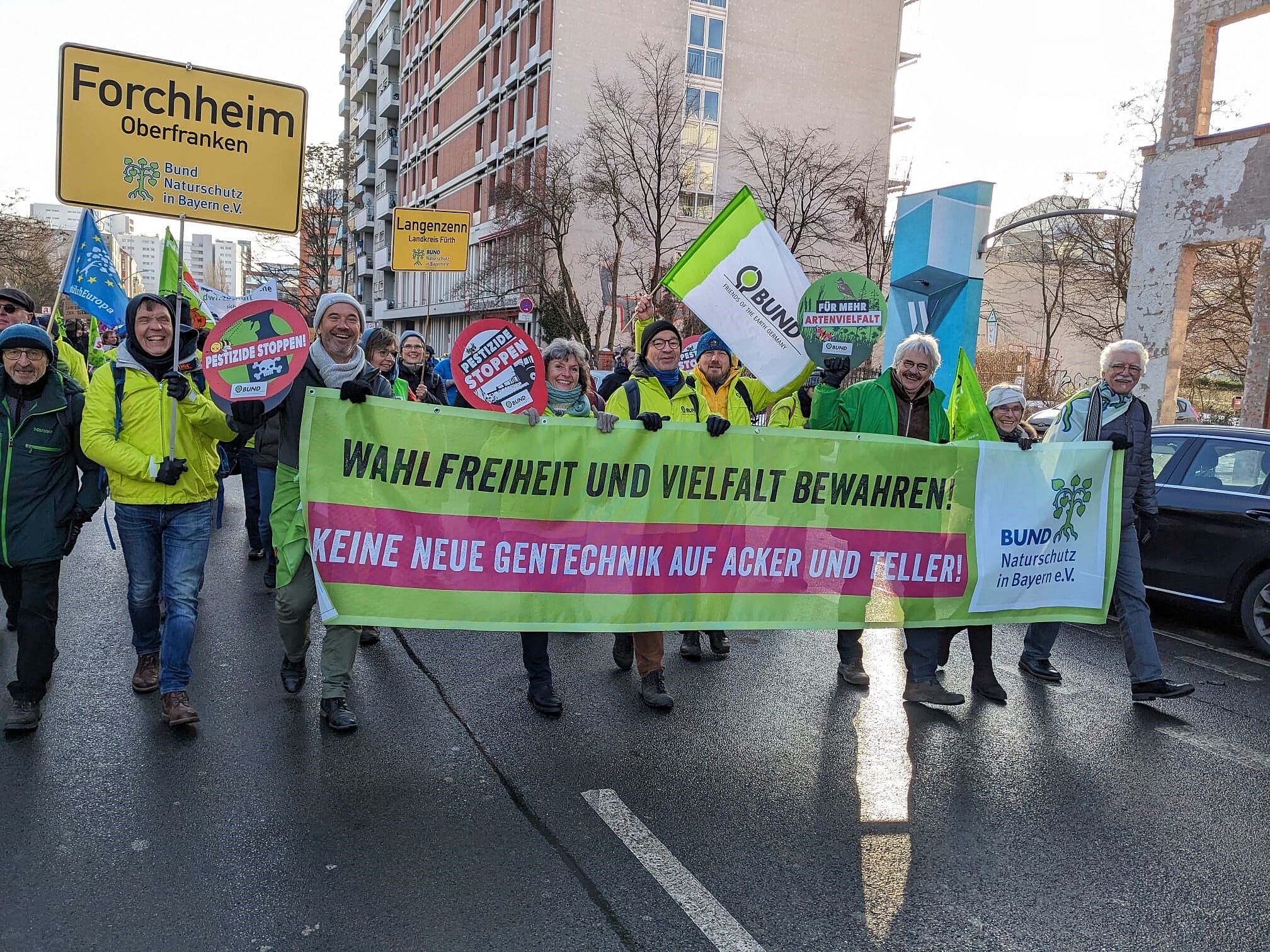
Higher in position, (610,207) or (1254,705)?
(610,207)

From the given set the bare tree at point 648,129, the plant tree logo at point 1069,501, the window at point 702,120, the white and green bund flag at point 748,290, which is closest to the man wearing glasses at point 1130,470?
the plant tree logo at point 1069,501

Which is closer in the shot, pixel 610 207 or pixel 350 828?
pixel 350 828

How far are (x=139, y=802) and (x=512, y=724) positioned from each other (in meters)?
1.72

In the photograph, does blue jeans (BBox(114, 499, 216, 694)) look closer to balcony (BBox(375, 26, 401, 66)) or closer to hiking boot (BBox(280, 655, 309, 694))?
hiking boot (BBox(280, 655, 309, 694))

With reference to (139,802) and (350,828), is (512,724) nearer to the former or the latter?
(350,828)

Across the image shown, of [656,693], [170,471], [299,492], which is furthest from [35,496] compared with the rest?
[656,693]

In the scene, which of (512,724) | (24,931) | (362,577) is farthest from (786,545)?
(24,931)

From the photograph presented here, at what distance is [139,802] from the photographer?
13.1 ft

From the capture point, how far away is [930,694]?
5.55m

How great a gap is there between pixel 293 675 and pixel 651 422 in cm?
235

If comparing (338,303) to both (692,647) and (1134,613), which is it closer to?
(692,647)

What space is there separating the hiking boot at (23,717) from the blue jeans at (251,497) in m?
4.23

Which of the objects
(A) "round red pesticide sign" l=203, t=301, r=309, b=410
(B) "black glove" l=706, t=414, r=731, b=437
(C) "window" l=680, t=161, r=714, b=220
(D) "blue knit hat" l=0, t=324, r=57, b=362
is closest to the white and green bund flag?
(B) "black glove" l=706, t=414, r=731, b=437

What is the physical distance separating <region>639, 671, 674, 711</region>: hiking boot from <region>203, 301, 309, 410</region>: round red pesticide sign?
2.41m
